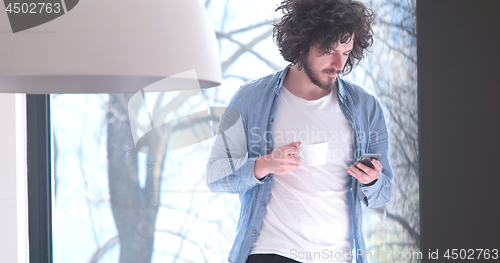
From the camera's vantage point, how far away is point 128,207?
1.74 metres

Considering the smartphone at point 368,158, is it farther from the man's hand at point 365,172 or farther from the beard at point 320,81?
the beard at point 320,81

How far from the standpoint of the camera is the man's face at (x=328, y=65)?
120 centimetres

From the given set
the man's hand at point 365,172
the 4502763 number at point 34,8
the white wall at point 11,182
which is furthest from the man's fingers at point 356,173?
the white wall at point 11,182

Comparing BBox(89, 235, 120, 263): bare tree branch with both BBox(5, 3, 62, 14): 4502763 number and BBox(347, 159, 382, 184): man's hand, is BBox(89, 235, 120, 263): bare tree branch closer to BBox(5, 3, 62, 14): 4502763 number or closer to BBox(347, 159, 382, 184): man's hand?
BBox(347, 159, 382, 184): man's hand

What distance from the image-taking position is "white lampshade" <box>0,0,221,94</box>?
0.95 feet

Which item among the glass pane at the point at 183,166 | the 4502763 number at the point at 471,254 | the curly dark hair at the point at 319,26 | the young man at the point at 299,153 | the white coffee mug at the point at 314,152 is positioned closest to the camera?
the white coffee mug at the point at 314,152

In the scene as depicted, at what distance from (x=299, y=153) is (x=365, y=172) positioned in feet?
0.76

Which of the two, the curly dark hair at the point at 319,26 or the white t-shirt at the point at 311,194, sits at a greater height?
the curly dark hair at the point at 319,26

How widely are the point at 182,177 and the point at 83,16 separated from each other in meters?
1.47

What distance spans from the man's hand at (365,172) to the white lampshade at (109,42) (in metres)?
0.87

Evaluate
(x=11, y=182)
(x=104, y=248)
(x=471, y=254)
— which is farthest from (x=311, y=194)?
(x=11, y=182)

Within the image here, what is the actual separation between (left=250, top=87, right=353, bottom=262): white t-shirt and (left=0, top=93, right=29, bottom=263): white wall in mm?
1162

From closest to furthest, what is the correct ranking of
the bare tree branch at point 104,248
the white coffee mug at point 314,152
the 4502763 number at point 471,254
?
the white coffee mug at point 314,152 < the 4502763 number at point 471,254 < the bare tree branch at point 104,248

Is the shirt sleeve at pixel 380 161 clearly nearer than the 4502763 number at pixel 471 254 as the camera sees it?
Yes
